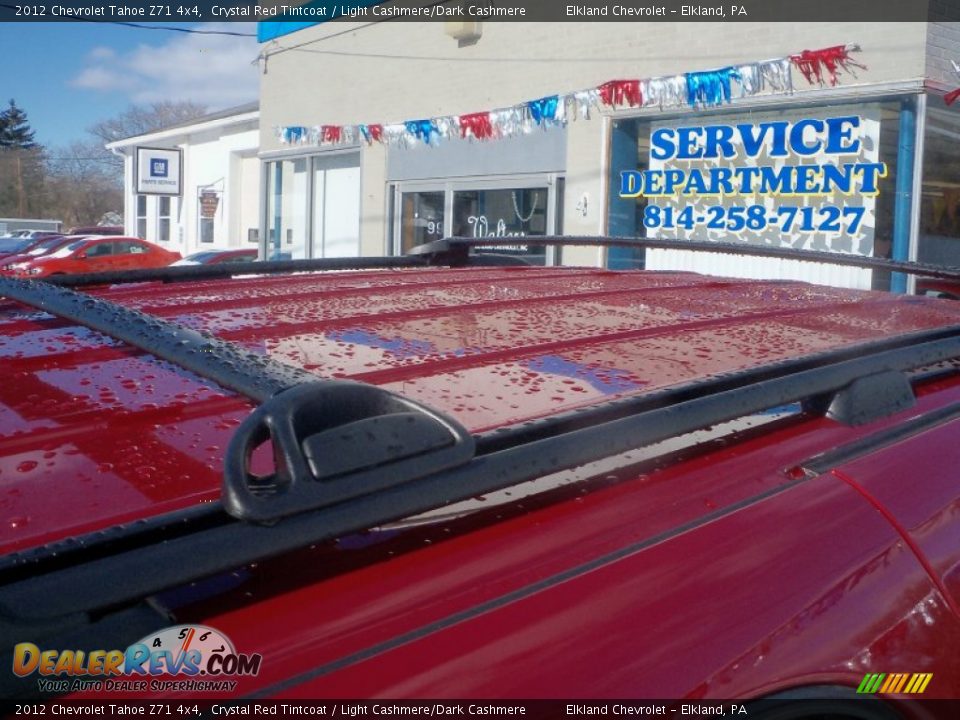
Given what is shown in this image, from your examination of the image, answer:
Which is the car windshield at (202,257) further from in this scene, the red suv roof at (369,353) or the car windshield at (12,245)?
the red suv roof at (369,353)

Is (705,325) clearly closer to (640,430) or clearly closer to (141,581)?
(640,430)

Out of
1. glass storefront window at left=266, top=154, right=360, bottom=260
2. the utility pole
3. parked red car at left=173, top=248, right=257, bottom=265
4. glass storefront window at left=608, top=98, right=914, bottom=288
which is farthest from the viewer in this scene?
the utility pole

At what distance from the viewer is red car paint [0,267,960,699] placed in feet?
3.74

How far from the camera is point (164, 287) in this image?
261 centimetres

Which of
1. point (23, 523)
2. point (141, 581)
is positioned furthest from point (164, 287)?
point (141, 581)

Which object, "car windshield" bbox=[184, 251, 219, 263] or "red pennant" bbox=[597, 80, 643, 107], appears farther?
"car windshield" bbox=[184, 251, 219, 263]

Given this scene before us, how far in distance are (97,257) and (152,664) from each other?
22.9m

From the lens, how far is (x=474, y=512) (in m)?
1.35

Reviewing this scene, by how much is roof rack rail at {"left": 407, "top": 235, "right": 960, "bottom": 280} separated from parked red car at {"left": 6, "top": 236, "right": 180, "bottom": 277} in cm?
1944

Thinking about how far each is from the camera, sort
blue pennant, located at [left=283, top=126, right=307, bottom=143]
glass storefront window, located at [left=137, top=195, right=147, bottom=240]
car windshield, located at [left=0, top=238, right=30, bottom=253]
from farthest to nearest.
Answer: glass storefront window, located at [left=137, top=195, right=147, bottom=240]
car windshield, located at [left=0, top=238, right=30, bottom=253]
blue pennant, located at [left=283, top=126, right=307, bottom=143]

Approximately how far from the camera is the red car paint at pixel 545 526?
3.74 feet

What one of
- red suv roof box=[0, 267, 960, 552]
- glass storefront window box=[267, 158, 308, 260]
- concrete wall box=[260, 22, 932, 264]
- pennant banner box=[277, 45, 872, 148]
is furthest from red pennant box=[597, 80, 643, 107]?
red suv roof box=[0, 267, 960, 552]

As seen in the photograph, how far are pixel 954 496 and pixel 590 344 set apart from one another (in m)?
0.68

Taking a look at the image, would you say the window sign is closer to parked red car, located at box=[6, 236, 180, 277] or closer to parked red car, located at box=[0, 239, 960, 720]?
parked red car, located at box=[0, 239, 960, 720]
